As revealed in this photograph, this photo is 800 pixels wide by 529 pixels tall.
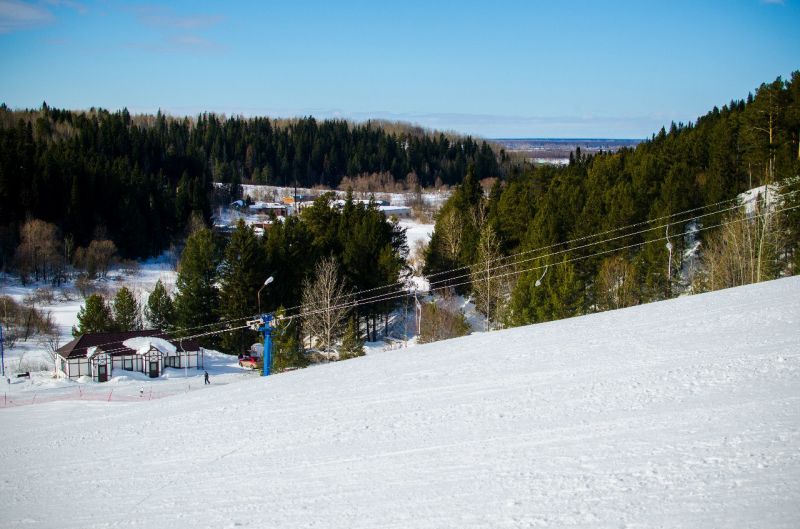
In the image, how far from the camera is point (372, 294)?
37.6m

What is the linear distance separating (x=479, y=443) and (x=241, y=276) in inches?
1068

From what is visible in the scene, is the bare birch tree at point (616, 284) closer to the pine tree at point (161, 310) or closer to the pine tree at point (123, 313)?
the pine tree at point (161, 310)

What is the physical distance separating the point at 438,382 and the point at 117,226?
6311cm

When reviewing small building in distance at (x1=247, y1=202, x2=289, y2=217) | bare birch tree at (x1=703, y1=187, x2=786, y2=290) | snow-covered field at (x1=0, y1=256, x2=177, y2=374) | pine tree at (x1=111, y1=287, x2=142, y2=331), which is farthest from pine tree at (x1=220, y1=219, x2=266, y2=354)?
small building in distance at (x1=247, y1=202, x2=289, y2=217)

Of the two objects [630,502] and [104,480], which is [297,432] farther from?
[630,502]

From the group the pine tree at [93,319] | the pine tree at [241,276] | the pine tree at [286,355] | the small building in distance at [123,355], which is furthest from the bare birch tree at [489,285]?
the pine tree at [93,319]

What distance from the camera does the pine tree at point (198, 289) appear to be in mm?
35500

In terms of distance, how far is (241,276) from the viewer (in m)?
34.3

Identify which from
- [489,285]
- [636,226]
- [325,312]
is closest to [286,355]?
[325,312]

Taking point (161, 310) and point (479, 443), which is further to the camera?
point (161, 310)

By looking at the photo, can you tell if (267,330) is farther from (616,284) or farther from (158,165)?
(158,165)

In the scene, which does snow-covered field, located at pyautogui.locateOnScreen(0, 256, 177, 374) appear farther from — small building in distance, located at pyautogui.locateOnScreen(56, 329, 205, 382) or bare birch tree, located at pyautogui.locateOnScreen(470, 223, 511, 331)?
bare birch tree, located at pyautogui.locateOnScreen(470, 223, 511, 331)

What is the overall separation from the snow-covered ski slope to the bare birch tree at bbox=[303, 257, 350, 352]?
45.4 ft

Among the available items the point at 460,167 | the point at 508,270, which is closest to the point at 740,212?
the point at 508,270
